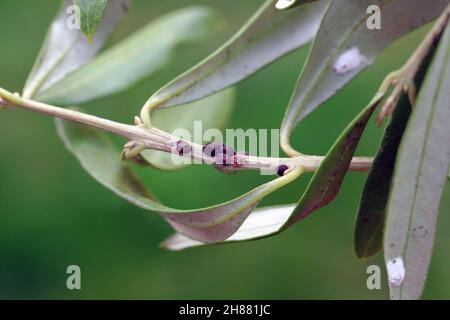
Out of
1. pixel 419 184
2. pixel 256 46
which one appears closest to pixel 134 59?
pixel 256 46

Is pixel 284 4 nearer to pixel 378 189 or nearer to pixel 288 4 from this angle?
pixel 288 4

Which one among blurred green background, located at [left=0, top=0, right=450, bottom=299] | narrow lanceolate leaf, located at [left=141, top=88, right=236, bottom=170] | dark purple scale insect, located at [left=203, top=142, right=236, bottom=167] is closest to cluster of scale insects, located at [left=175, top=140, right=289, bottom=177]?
dark purple scale insect, located at [left=203, top=142, right=236, bottom=167]

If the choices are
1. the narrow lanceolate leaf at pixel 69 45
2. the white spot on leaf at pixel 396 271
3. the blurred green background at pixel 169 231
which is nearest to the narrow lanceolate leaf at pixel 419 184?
the white spot on leaf at pixel 396 271

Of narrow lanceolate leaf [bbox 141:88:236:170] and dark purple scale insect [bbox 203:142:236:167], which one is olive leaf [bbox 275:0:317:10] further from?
narrow lanceolate leaf [bbox 141:88:236:170]
